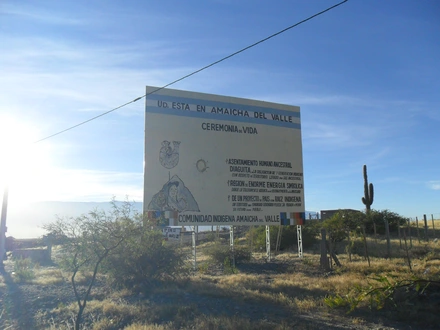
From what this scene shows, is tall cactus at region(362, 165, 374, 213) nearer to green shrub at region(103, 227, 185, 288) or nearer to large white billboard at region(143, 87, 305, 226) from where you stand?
large white billboard at region(143, 87, 305, 226)

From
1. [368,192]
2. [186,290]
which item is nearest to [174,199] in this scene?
[186,290]

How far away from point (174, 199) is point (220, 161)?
8.63 feet

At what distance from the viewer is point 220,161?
17453 mm

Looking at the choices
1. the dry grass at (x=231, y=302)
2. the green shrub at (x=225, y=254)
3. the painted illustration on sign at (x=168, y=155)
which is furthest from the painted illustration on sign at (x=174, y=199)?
the green shrub at (x=225, y=254)

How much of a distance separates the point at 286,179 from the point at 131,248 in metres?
8.37

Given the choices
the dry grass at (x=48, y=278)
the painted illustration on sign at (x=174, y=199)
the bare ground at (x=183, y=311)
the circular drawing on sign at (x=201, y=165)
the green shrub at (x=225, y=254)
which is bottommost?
the bare ground at (x=183, y=311)

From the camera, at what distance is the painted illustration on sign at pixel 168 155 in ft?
53.3

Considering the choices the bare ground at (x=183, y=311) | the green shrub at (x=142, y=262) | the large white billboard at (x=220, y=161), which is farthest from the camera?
the large white billboard at (x=220, y=161)

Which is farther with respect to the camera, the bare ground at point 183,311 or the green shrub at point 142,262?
the green shrub at point 142,262

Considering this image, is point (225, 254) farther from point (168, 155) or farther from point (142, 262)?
point (142, 262)

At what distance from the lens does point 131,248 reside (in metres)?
13.0

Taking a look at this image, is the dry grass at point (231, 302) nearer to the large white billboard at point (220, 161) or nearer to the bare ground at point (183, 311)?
the bare ground at point (183, 311)

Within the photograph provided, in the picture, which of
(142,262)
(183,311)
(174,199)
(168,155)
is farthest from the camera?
(168,155)

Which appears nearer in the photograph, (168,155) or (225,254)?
(168,155)
